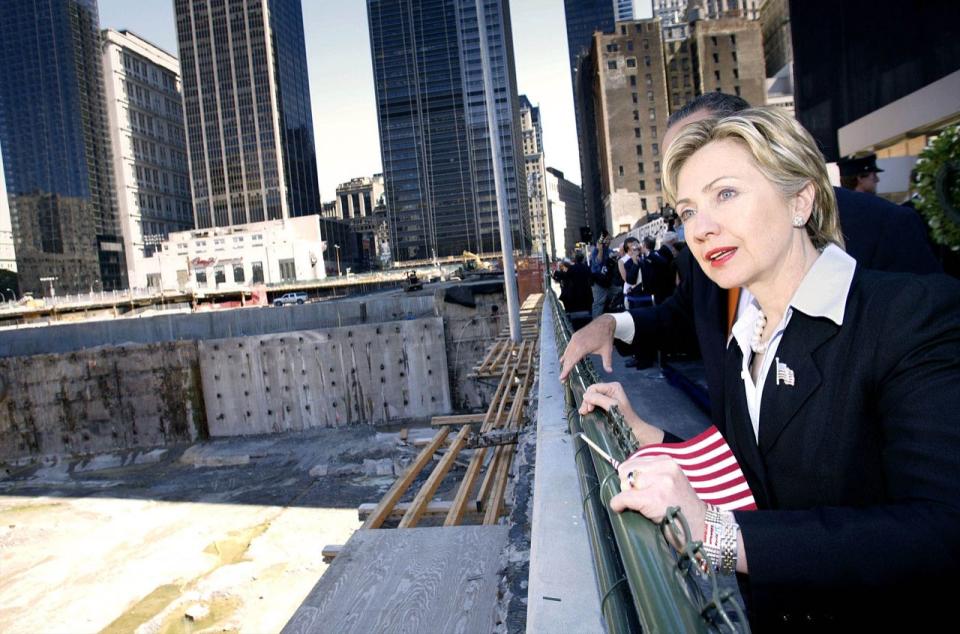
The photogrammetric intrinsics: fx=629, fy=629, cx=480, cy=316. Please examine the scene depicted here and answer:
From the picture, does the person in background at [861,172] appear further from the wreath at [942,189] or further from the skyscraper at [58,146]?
the skyscraper at [58,146]

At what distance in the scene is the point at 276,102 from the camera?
164 m

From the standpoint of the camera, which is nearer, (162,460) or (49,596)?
(49,596)

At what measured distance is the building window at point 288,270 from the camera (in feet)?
318

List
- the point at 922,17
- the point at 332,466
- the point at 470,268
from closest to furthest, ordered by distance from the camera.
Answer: the point at 922,17 < the point at 332,466 < the point at 470,268

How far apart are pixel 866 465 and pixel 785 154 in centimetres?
73

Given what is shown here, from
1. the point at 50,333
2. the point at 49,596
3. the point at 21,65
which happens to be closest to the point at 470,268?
the point at 50,333

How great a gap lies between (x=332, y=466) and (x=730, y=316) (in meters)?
18.2

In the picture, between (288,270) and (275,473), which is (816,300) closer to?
(275,473)

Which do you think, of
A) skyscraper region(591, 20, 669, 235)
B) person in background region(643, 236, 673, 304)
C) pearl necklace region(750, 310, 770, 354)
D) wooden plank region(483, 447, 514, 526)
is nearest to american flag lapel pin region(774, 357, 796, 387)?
pearl necklace region(750, 310, 770, 354)

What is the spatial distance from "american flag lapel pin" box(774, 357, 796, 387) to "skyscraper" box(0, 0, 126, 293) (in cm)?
15162

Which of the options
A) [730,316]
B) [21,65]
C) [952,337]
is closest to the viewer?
[952,337]

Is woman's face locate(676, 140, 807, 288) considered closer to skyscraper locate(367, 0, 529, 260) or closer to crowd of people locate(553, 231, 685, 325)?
crowd of people locate(553, 231, 685, 325)

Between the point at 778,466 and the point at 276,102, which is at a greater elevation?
the point at 276,102

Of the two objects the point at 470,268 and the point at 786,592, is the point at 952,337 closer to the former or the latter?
the point at 786,592
